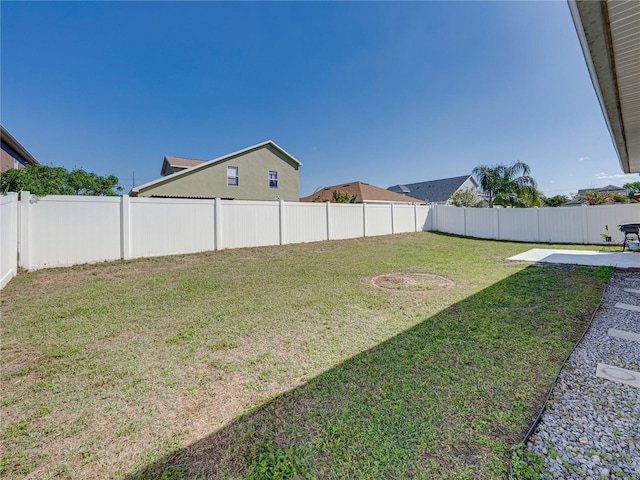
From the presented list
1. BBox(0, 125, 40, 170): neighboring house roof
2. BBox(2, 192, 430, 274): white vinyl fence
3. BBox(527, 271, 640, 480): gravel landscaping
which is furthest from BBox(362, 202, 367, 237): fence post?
BBox(0, 125, 40, 170): neighboring house roof

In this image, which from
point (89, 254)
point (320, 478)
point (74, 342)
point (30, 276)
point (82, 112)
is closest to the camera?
point (320, 478)

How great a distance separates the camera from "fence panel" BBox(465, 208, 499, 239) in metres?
14.1

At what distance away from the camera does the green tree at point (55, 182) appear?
10.6 m

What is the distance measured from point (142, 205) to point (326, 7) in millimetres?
8945

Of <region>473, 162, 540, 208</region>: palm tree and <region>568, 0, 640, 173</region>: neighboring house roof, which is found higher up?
<region>473, 162, 540, 208</region>: palm tree

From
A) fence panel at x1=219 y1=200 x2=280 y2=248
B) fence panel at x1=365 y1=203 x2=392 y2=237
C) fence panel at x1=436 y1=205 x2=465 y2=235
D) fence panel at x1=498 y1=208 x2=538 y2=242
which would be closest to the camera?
fence panel at x1=219 y1=200 x2=280 y2=248

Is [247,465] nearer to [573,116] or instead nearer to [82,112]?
[573,116]

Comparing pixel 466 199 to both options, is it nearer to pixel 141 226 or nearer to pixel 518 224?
pixel 518 224

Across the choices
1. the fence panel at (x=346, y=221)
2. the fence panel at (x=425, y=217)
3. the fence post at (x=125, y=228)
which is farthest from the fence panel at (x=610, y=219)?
the fence post at (x=125, y=228)

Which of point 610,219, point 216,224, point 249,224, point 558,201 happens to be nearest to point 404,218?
point 610,219

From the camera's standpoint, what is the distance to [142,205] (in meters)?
7.77

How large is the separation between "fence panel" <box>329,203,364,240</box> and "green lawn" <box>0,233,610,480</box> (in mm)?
7295

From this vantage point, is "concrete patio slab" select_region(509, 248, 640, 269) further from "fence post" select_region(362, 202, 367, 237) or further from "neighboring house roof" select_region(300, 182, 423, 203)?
"neighboring house roof" select_region(300, 182, 423, 203)

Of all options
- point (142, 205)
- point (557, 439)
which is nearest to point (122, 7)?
point (142, 205)
